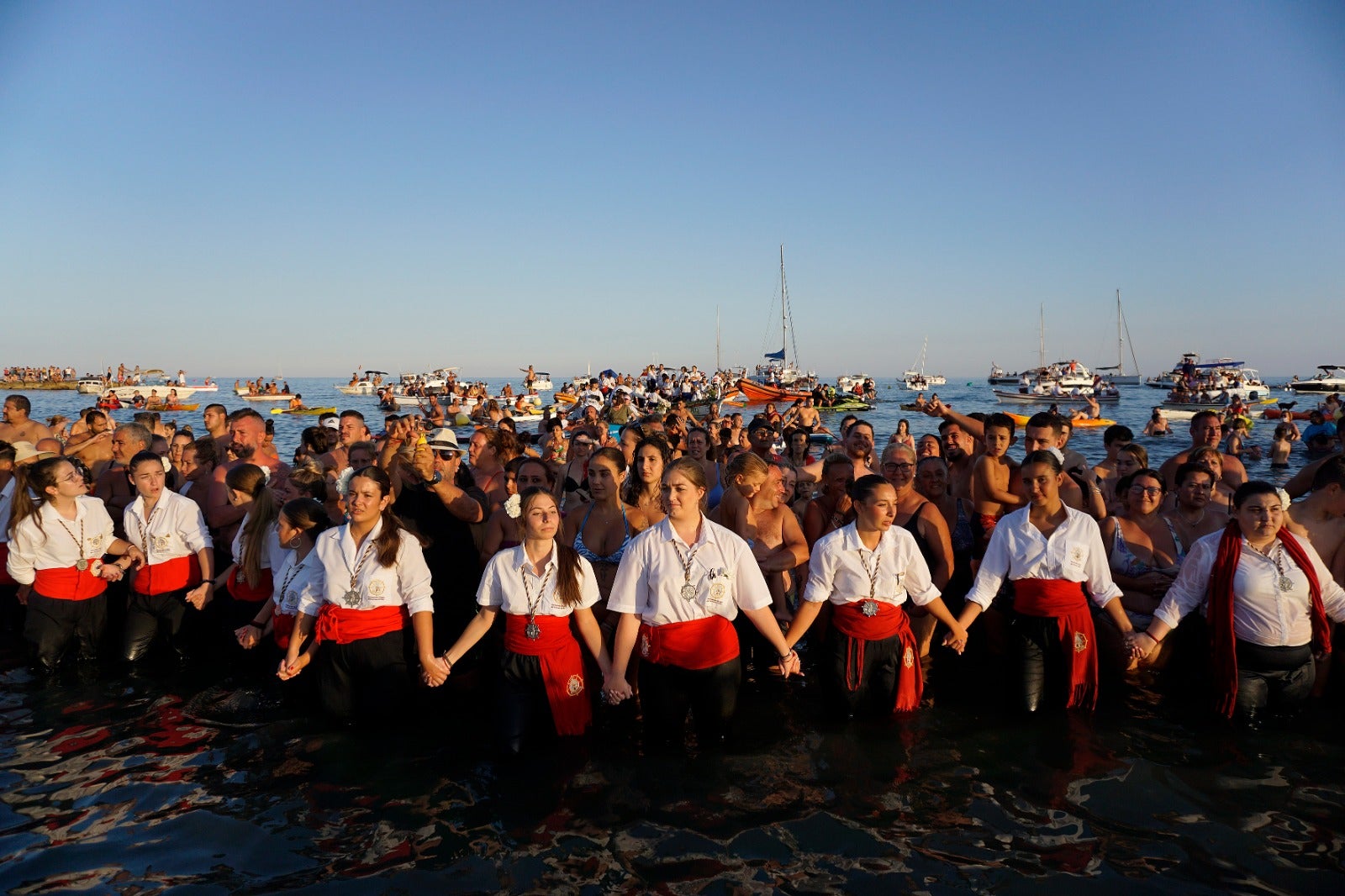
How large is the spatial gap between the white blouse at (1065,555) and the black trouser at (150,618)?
635cm

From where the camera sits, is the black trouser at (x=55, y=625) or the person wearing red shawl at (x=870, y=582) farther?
the black trouser at (x=55, y=625)

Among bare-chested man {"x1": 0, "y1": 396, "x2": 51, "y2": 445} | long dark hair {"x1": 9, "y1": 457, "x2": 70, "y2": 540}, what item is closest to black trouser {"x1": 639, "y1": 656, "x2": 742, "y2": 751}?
long dark hair {"x1": 9, "y1": 457, "x2": 70, "y2": 540}

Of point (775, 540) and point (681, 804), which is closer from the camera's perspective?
point (681, 804)

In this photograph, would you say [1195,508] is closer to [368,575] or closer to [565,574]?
[565,574]

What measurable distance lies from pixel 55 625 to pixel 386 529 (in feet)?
12.0

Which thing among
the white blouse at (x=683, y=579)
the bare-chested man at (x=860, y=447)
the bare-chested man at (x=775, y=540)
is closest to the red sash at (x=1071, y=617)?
the bare-chested man at (x=775, y=540)

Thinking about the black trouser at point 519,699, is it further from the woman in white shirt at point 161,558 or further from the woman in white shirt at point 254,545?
the woman in white shirt at point 161,558

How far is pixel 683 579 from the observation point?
14.4 feet

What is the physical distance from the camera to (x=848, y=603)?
15.9 ft

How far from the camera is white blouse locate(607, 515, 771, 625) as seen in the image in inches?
173

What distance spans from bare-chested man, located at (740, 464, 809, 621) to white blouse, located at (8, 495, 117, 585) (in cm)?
535

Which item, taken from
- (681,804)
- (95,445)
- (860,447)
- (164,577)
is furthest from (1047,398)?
(164,577)

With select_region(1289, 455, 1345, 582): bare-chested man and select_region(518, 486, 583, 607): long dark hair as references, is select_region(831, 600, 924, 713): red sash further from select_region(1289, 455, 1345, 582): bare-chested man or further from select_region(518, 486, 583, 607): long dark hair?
select_region(1289, 455, 1345, 582): bare-chested man

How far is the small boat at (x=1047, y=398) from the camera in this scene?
6038cm
